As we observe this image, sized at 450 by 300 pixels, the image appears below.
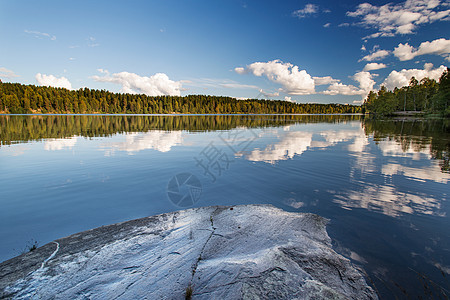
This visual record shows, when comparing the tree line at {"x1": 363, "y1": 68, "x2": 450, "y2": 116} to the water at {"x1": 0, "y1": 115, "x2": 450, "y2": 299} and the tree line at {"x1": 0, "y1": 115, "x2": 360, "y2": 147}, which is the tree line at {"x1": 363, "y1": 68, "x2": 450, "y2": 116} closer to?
the tree line at {"x1": 0, "y1": 115, "x2": 360, "y2": 147}

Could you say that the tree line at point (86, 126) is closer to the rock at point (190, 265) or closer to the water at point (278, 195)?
the water at point (278, 195)

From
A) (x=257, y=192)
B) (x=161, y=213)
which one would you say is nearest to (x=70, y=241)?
(x=161, y=213)

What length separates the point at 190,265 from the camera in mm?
4754

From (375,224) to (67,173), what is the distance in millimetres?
16724

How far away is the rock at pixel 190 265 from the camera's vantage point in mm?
4031

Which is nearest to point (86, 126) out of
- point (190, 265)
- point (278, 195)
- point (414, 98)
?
point (278, 195)

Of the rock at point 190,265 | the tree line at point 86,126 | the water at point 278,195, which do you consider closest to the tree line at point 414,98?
the tree line at point 86,126

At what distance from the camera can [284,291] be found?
3928mm

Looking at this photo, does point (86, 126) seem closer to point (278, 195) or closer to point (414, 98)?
point (278, 195)

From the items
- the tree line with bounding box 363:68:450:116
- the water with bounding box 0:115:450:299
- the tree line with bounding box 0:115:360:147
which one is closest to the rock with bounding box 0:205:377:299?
the water with bounding box 0:115:450:299

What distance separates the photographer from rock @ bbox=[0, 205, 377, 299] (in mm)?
4031

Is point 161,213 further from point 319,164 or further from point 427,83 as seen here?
point 427,83

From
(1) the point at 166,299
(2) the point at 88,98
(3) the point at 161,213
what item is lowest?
(3) the point at 161,213

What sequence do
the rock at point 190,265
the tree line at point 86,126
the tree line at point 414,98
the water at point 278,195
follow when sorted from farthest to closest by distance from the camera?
the tree line at point 414,98, the tree line at point 86,126, the water at point 278,195, the rock at point 190,265
